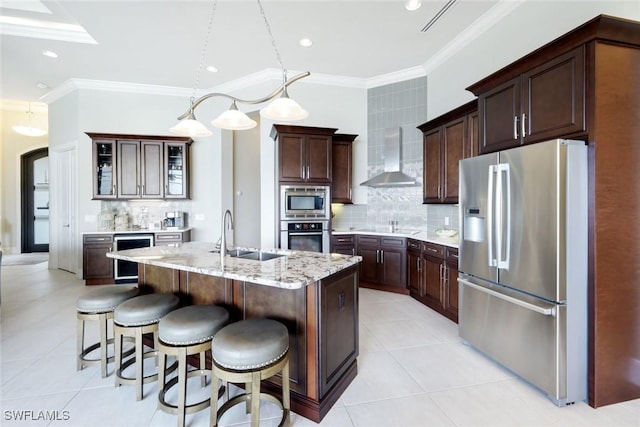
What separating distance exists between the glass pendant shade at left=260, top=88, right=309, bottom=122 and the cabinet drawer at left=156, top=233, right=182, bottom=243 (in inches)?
142

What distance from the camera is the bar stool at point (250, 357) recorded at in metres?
1.61

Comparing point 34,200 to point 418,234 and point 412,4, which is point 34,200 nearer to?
point 418,234

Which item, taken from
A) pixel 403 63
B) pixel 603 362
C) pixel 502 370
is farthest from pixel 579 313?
pixel 403 63

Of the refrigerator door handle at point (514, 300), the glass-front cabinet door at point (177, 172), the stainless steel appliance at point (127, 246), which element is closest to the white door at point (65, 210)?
the stainless steel appliance at point (127, 246)

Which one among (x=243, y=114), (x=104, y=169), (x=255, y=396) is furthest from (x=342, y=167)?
(x=104, y=169)

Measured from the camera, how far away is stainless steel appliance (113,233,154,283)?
16.4 ft

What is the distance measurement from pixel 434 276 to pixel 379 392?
1.98 m

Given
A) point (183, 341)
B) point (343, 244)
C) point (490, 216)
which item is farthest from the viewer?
point (343, 244)

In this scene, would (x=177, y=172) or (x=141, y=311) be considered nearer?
(x=141, y=311)

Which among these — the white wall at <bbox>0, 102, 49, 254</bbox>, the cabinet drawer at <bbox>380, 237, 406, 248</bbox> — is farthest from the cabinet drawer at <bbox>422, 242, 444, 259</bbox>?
the white wall at <bbox>0, 102, 49, 254</bbox>

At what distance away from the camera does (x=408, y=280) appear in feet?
14.8

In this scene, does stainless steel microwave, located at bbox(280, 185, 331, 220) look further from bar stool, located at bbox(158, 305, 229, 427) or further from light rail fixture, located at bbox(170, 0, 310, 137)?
bar stool, located at bbox(158, 305, 229, 427)

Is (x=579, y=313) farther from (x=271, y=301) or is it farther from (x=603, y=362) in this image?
(x=271, y=301)

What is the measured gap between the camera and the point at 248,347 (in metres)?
1.63
